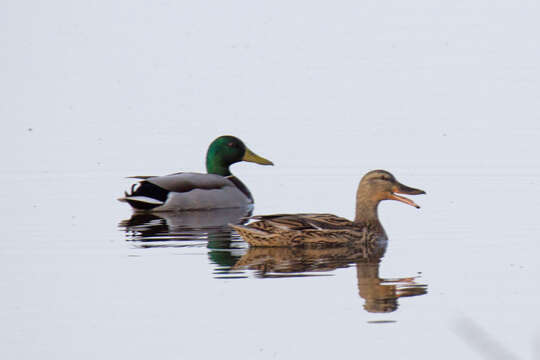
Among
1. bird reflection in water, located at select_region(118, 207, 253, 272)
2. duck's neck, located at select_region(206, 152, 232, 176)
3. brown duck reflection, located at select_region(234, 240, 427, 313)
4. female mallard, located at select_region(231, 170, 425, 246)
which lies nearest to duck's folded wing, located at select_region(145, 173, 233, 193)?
bird reflection in water, located at select_region(118, 207, 253, 272)

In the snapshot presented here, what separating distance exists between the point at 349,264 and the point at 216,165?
240 inches

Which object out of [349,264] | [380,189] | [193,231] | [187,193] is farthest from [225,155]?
[349,264]

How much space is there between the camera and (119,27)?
36.6 meters

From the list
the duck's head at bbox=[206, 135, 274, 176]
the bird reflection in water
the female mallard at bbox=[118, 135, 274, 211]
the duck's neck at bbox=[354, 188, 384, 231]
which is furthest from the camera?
the duck's head at bbox=[206, 135, 274, 176]

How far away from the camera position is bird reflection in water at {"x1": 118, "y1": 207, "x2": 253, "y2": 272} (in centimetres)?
1242

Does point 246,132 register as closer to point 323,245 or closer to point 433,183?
point 433,183

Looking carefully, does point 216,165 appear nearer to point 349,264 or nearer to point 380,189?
point 380,189

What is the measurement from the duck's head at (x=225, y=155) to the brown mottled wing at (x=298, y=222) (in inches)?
191

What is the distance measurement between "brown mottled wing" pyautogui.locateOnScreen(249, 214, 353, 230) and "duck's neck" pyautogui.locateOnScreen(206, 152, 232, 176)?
489cm

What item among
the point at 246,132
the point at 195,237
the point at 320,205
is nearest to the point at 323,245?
the point at 195,237

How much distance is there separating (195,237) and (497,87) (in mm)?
12543

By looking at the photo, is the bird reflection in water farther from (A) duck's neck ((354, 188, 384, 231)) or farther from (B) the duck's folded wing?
(A) duck's neck ((354, 188, 384, 231))

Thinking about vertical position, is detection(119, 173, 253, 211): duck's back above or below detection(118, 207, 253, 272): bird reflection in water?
above

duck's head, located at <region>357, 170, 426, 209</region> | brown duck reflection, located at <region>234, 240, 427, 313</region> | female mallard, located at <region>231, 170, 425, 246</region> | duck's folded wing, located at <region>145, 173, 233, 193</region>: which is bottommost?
brown duck reflection, located at <region>234, 240, 427, 313</region>
